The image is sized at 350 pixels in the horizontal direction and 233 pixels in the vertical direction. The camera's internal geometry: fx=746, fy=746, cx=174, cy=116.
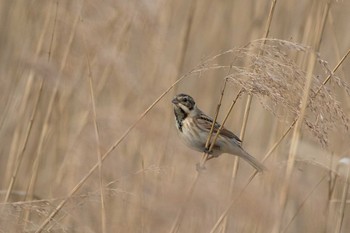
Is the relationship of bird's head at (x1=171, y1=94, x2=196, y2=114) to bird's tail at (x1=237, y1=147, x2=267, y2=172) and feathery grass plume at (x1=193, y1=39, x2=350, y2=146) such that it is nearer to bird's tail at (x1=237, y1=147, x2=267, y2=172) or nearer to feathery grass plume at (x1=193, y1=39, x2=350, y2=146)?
bird's tail at (x1=237, y1=147, x2=267, y2=172)

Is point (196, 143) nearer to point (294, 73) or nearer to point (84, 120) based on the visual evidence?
point (84, 120)

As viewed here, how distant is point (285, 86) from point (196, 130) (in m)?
1.18

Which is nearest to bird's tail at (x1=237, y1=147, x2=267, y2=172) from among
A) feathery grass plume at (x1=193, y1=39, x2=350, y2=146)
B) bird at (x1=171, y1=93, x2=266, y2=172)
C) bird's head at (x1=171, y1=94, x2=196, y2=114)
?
bird at (x1=171, y1=93, x2=266, y2=172)

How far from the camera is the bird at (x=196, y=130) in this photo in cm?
314

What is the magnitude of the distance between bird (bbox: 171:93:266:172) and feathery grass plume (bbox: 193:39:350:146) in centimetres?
81

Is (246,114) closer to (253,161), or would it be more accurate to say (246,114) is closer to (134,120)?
(253,161)

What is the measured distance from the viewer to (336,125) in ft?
7.06

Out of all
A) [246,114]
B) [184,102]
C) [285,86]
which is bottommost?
[184,102]

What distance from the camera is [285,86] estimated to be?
2.20 m

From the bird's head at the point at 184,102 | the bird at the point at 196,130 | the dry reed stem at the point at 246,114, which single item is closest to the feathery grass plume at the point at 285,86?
the dry reed stem at the point at 246,114

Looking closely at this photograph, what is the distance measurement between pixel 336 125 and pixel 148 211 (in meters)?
0.61

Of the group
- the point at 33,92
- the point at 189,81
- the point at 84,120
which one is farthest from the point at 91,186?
the point at 189,81

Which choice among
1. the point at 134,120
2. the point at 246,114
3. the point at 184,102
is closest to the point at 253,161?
the point at 246,114

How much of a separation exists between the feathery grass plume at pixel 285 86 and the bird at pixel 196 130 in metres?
0.81
